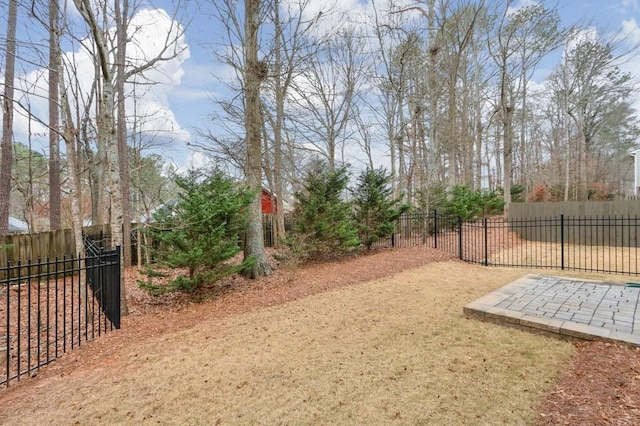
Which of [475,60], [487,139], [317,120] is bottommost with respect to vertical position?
[317,120]

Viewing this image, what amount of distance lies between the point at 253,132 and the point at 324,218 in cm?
283

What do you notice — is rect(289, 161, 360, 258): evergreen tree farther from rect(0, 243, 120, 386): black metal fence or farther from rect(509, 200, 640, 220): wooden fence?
rect(509, 200, 640, 220): wooden fence

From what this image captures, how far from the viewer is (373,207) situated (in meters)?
9.89

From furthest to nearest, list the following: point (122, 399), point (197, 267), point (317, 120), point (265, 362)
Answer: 1. point (317, 120)
2. point (197, 267)
3. point (265, 362)
4. point (122, 399)

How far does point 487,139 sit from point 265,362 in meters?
25.9

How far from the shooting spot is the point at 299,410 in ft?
7.76

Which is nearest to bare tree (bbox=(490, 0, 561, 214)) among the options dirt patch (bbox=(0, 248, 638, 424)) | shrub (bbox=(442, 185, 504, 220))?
shrub (bbox=(442, 185, 504, 220))

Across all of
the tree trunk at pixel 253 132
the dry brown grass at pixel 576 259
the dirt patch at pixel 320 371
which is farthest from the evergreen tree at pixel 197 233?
the dry brown grass at pixel 576 259

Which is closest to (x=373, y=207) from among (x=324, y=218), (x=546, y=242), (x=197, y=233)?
(x=324, y=218)

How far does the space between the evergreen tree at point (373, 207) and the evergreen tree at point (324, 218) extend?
0.83 meters

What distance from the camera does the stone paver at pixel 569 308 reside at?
3.42 m

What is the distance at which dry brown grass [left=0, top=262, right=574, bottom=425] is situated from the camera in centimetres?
233

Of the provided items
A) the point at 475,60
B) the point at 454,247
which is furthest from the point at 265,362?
the point at 475,60

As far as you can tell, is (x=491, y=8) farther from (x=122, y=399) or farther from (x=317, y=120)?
(x=122, y=399)
